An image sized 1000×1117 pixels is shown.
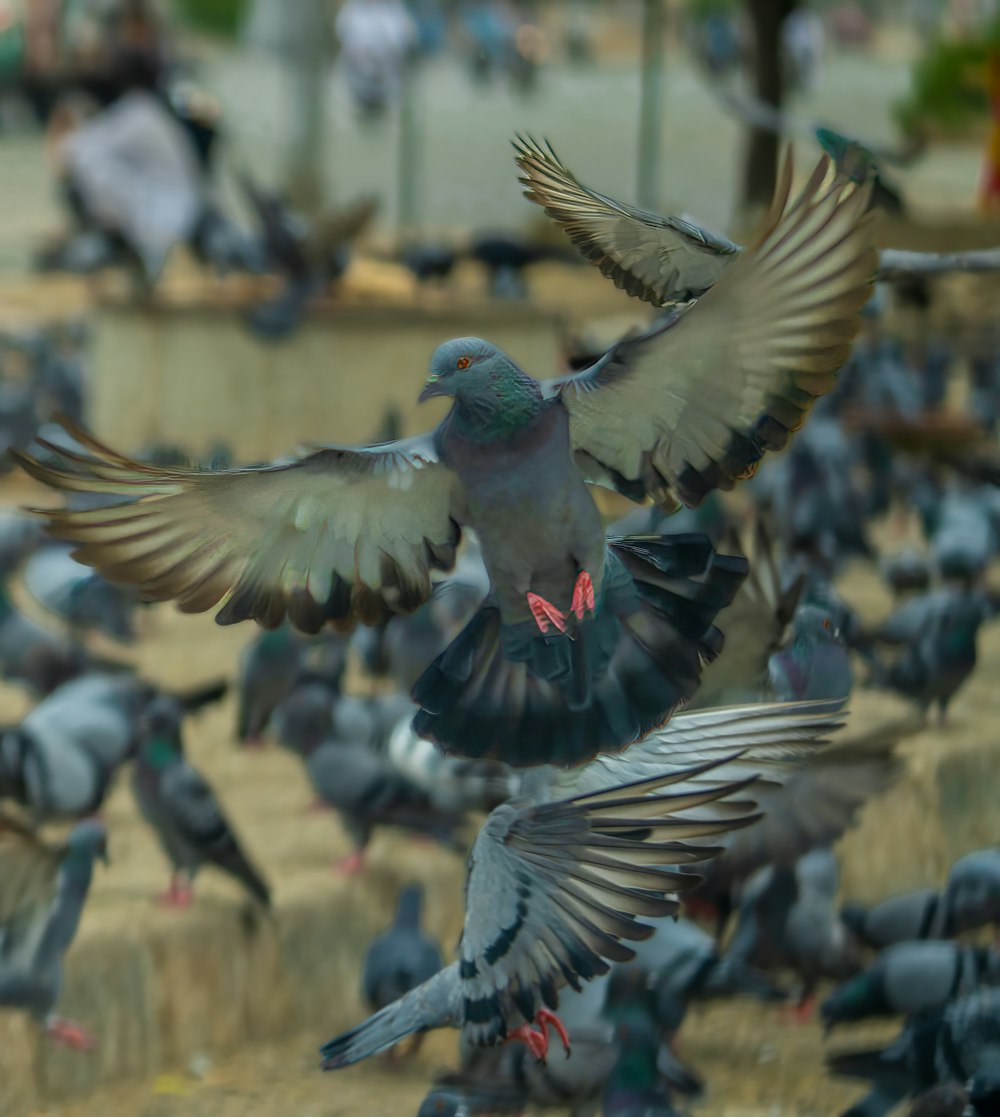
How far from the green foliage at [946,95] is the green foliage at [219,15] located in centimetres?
1284

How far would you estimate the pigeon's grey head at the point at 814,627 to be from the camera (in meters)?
4.32

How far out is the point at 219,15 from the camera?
30.5m

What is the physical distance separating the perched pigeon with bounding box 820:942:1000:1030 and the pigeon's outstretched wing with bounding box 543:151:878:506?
197 centimetres

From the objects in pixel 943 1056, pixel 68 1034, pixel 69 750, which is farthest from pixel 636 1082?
pixel 69 750

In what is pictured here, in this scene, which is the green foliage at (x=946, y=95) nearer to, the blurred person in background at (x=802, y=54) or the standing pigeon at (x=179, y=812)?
the blurred person in background at (x=802, y=54)

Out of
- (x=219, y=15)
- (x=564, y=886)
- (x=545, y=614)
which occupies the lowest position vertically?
(x=564, y=886)

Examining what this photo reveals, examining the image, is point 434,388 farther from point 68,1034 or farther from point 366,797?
point 366,797

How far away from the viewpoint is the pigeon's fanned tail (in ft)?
9.93

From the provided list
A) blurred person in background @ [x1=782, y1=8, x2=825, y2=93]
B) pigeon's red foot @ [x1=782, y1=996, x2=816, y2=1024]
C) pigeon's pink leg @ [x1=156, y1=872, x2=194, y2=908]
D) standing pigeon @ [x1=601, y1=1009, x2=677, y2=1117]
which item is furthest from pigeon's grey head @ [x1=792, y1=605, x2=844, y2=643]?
blurred person in background @ [x1=782, y1=8, x2=825, y2=93]

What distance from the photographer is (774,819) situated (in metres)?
4.58

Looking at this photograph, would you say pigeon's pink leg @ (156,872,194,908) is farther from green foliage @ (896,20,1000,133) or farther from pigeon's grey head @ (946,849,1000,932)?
green foliage @ (896,20,1000,133)

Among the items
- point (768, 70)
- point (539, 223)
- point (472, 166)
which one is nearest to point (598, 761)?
point (768, 70)

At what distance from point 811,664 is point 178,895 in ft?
6.03

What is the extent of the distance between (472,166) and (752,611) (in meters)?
15.0
